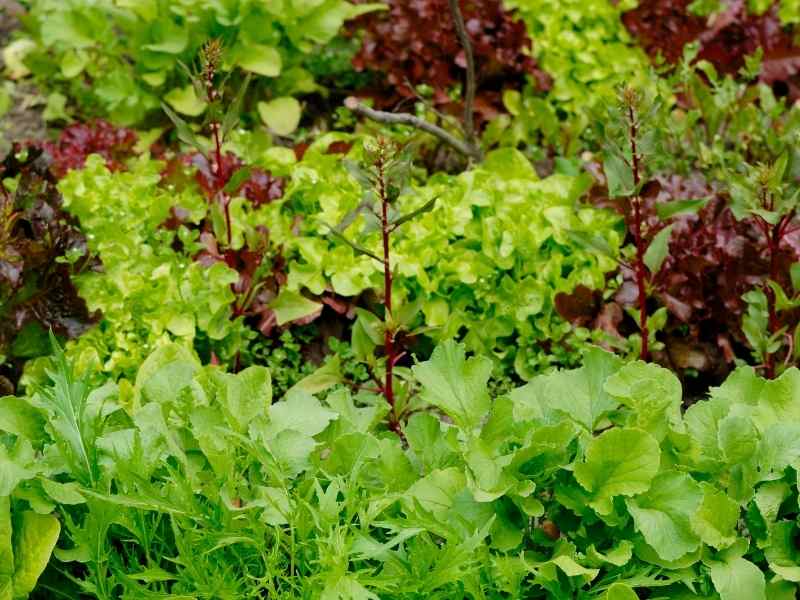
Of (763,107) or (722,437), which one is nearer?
(722,437)

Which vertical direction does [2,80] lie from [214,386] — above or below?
below

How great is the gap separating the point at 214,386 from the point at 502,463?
70 centimetres

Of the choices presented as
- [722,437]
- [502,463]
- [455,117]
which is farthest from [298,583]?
[455,117]

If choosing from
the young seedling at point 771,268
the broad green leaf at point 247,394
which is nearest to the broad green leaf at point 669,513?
the broad green leaf at point 247,394

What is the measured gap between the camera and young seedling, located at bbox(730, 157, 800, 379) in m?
2.93

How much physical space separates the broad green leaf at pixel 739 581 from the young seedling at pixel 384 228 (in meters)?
0.87

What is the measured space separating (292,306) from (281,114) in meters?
1.51

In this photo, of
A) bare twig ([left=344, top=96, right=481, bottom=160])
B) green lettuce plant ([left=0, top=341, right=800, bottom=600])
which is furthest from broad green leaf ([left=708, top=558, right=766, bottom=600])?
bare twig ([left=344, top=96, right=481, bottom=160])

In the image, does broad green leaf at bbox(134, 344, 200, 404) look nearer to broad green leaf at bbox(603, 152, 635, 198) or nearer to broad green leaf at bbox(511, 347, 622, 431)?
broad green leaf at bbox(511, 347, 622, 431)

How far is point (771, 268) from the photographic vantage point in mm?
3227

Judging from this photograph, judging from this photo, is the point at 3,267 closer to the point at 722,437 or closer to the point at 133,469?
the point at 133,469

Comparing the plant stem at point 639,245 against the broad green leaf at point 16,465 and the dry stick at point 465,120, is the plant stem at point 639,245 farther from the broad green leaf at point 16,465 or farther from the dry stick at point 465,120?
the broad green leaf at point 16,465

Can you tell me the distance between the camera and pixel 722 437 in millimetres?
2359

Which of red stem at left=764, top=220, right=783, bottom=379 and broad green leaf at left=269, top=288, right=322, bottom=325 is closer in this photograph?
red stem at left=764, top=220, right=783, bottom=379
